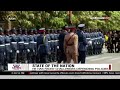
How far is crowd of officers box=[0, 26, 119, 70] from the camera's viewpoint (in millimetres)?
11141

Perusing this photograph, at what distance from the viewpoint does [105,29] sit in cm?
1343

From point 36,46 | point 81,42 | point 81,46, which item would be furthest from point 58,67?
point 36,46

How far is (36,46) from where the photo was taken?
14.2 m

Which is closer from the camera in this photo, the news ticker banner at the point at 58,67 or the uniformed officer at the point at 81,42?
the news ticker banner at the point at 58,67

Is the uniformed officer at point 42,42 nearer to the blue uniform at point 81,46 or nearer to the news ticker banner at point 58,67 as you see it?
the blue uniform at point 81,46

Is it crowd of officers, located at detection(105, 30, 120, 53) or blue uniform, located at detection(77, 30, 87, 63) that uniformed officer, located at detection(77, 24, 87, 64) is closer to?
blue uniform, located at detection(77, 30, 87, 63)

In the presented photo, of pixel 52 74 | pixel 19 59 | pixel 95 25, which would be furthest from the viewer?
pixel 95 25

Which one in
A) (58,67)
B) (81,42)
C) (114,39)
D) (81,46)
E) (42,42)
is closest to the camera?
(58,67)

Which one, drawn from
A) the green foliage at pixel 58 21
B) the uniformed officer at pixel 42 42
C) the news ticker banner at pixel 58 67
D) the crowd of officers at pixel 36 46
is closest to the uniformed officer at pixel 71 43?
the crowd of officers at pixel 36 46

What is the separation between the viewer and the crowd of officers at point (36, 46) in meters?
11.1

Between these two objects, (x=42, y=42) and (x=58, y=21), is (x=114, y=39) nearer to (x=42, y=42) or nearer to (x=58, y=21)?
(x=42, y=42)
